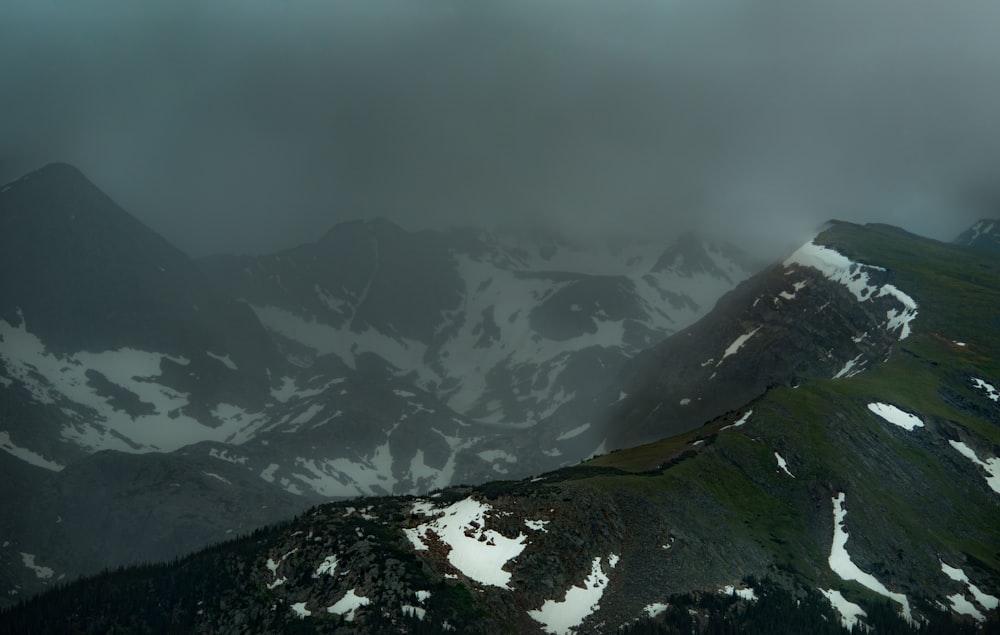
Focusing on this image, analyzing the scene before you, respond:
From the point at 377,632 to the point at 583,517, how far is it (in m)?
33.9

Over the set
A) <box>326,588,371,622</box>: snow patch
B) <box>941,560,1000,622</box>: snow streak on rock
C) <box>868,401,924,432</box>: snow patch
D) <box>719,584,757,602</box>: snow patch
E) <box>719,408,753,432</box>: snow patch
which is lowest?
<box>941,560,1000,622</box>: snow streak on rock

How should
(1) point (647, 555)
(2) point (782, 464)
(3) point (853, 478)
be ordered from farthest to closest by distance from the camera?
(2) point (782, 464) < (3) point (853, 478) < (1) point (647, 555)

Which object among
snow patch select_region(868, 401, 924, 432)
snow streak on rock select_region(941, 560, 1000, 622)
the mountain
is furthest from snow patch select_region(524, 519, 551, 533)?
snow patch select_region(868, 401, 924, 432)

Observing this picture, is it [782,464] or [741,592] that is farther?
[782,464]

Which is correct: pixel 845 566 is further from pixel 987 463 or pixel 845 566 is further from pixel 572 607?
pixel 987 463

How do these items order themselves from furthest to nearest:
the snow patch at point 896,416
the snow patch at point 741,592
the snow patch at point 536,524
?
1. the snow patch at point 896,416
2. the snow patch at point 536,524
3. the snow patch at point 741,592

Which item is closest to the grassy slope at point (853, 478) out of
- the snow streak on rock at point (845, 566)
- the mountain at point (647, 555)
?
the mountain at point (647, 555)

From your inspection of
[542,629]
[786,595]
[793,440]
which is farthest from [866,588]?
[542,629]

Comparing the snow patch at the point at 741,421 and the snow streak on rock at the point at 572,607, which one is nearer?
the snow streak on rock at the point at 572,607

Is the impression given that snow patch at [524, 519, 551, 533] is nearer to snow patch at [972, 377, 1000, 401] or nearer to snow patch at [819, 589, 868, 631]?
snow patch at [819, 589, 868, 631]

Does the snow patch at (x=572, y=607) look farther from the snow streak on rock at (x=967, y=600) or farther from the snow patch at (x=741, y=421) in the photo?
the snow patch at (x=741, y=421)

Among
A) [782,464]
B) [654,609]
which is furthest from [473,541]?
[782,464]

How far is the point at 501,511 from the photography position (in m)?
130

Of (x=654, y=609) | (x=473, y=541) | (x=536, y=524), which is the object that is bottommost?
(x=654, y=609)
